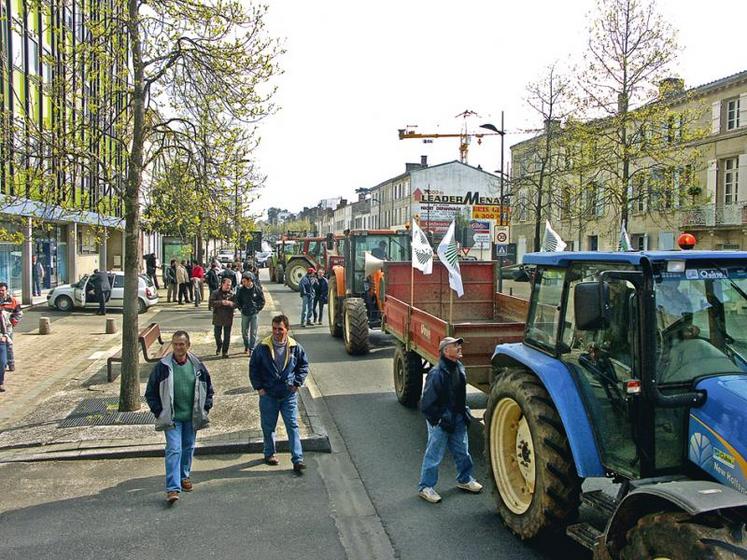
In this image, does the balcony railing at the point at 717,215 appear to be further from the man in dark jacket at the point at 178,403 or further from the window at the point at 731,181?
the man in dark jacket at the point at 178,403

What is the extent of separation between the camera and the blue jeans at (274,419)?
22.0ft

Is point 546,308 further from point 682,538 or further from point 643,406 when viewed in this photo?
point 682,538

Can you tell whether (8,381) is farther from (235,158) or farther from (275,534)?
(275,534)

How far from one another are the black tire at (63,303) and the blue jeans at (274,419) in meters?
17.6

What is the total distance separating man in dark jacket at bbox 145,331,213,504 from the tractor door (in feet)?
11.4

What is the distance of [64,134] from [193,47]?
2.07 m

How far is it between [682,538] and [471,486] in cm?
300

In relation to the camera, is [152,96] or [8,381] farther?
[8,381]

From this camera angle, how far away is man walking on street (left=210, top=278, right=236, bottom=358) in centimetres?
1288

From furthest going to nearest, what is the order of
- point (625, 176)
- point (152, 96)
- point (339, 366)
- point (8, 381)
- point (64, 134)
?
1. point (625, 176)
2. point (339, 366)
3. point (8, 381)
4. point (152, 96)
5. point (64, 134)

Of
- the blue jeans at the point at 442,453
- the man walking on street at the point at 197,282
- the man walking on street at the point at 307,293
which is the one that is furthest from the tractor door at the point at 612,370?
the man walking on street at the point at 197,282

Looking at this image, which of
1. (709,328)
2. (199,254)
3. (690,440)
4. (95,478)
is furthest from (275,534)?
(199,254)

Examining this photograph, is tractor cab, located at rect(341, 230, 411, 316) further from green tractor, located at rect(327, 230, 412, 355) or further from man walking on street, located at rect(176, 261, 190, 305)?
man walking on street, located at rect(176, 261, 190, 305)

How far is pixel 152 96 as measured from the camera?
8961 millimetres
